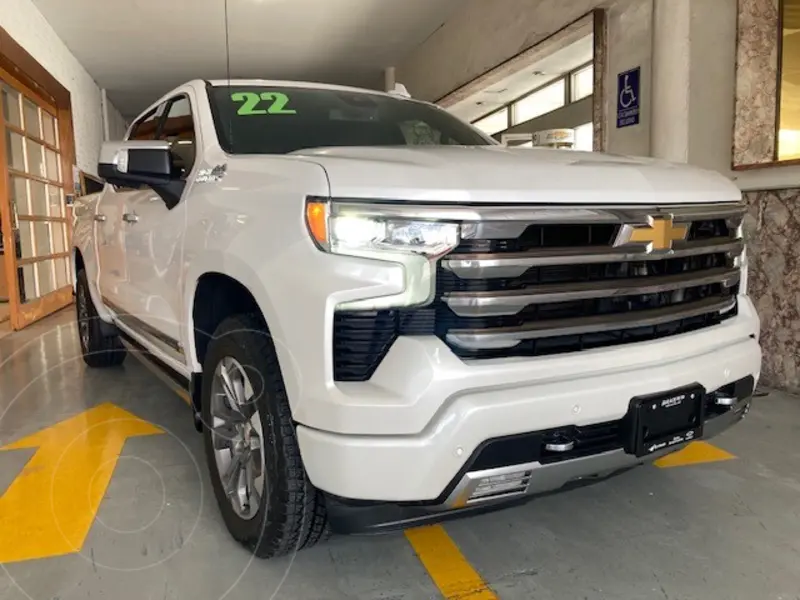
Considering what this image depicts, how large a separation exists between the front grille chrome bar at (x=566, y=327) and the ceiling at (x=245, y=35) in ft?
25.7

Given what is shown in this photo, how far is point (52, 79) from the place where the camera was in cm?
863

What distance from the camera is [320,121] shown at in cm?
281

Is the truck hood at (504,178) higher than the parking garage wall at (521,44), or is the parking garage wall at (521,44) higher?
the parking garage wall at (521,44)

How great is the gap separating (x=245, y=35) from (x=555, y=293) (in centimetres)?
958

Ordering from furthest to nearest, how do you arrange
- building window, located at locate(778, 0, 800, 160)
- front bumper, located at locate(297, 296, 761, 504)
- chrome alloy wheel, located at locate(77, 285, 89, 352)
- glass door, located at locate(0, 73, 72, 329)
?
1. glass door, located at locate(0, 73, 72, 329)
2. chrome alloy wheel, located at locate(77, 285, 89, 352)
3. building window, located at locate(778, 0, 800, 160)
4. front bumper, located at locate(297, 296, 761, 504)

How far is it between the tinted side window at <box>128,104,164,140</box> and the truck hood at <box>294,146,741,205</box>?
6.05 ft

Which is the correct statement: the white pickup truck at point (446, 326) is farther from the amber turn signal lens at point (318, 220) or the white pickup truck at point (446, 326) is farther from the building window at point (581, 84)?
the building window at point (581, 84)

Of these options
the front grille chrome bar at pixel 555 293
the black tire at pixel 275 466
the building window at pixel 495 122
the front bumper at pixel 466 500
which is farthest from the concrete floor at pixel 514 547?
the building window at pixel 495 122

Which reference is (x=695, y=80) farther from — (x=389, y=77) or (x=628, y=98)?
(x=389, y=77)

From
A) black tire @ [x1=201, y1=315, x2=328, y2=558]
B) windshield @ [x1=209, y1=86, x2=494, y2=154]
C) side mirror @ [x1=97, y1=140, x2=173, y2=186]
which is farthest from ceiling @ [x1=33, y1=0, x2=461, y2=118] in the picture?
black tire @ [x1=201, y1=315, x2=328, y2=558]

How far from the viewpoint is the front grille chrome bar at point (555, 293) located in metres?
1.62

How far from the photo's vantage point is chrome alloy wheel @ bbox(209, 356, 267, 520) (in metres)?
2.02

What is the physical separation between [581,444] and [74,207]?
4357mm

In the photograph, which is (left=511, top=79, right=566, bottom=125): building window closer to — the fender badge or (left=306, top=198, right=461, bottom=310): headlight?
the fender badge
